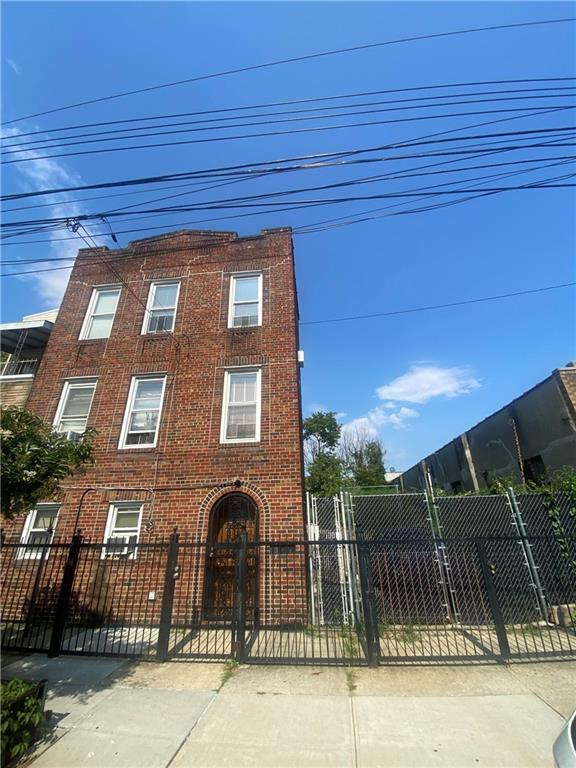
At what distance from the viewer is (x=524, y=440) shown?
10.0 metres

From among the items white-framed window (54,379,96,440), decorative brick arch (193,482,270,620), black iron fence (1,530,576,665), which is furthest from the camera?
white-framed window (54,379,96,440)

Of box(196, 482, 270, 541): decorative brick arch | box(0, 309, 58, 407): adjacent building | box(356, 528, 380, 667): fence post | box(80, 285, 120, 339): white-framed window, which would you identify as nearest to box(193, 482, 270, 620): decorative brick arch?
box(196, 482, 270, 541): decorative brick arch

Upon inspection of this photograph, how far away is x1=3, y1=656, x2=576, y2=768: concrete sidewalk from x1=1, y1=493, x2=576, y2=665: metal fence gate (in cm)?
100

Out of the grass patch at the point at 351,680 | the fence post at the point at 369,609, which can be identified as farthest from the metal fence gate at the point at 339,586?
the grass patch at the point at 351,680

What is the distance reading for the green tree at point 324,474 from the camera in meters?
23.5

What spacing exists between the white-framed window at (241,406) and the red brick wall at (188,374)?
0.20 m

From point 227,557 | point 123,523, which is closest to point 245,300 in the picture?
point 123,523

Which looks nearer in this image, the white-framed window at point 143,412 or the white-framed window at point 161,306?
the white-framed window at point 143,412

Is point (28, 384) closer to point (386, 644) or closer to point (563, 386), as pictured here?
point (386, 644)

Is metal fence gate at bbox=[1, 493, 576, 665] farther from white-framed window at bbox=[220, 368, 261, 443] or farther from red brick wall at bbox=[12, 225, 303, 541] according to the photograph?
white-framed window at bbox=[220, 368, 261, 443]

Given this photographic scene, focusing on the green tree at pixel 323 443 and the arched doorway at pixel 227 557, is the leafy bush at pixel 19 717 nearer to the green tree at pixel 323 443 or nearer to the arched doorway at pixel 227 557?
the arched doorway at pixel 227 557

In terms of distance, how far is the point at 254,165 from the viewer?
239 inches

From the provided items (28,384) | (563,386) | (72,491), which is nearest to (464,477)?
(563,386)

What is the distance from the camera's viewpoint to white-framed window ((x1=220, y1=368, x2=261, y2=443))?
8.42 meters
